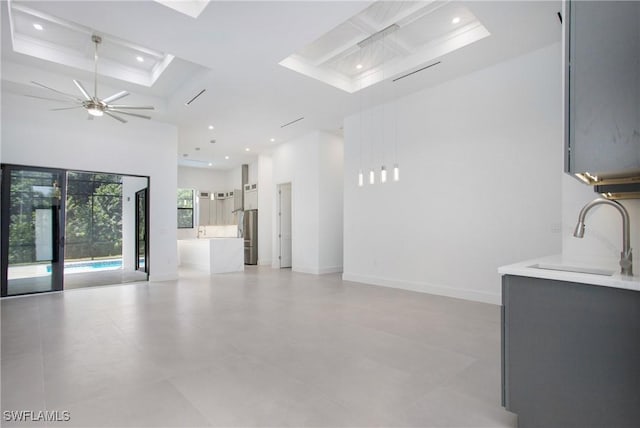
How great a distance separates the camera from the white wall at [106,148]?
19.0ft

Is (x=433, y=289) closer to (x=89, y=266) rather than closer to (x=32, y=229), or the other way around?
(x=32, y=229)

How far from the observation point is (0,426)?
1949 millimetres

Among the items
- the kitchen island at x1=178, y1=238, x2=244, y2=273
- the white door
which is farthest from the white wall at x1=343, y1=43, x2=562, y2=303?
the kitchen island at x1=178, y1=238, x2=244, y2=273

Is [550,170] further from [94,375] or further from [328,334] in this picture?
[94,375]

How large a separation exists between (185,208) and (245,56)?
9.22 meters

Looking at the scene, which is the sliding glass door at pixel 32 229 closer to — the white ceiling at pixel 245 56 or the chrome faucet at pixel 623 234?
the white ceiling at pixel 245 56

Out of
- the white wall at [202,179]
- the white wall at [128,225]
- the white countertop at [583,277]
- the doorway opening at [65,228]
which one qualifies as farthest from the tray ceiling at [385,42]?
the white wall at [202,179]

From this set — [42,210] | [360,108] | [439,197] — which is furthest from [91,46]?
[439,197]

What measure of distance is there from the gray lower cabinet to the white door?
8215 millimetres

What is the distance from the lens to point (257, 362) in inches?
112

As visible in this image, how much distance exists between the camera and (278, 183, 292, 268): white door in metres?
9.89

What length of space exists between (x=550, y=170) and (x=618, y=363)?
3542mm

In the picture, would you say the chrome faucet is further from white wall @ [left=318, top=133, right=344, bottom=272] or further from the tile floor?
white wall @ [left=318, top=133, right=344, bottom=272]

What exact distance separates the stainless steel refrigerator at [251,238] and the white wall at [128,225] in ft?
11.1
